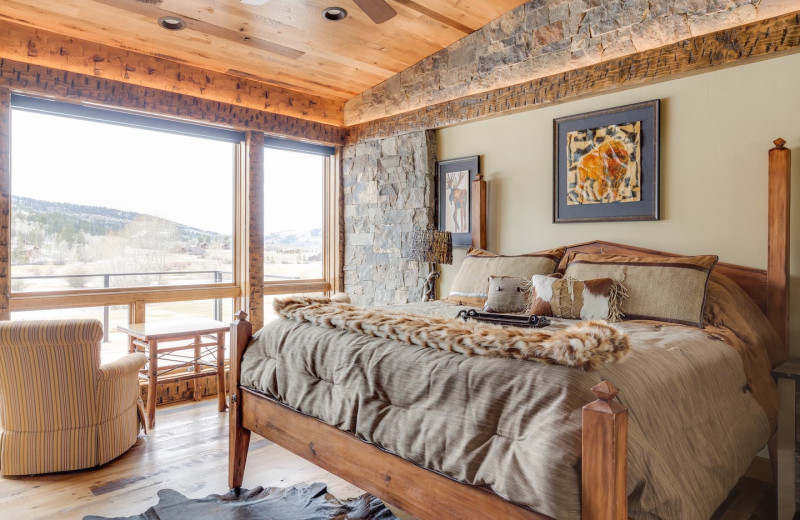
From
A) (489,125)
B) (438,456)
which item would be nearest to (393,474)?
(438,456)

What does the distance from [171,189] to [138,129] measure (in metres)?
0.52

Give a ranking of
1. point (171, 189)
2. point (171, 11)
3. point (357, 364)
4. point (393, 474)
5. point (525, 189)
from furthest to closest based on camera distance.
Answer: point (171, 189), point (525, 189), point (171, 11), point (357, 364), point (393, 474)

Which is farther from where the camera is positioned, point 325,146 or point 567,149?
point 325,146

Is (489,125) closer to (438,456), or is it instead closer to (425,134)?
(425,134)

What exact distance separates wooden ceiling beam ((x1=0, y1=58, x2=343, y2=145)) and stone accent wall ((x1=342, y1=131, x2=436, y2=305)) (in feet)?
1.75

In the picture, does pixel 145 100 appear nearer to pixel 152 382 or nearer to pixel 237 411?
pixel 152 382

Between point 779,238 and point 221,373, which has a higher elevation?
point 779,238

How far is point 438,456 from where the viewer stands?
155 centimetres

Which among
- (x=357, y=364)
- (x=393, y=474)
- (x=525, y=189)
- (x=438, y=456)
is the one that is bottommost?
(x=393, y=474)

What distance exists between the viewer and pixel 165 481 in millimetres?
2580

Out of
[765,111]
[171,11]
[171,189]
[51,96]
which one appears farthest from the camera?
[171,189]

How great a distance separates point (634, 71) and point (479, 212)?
4.76 feet

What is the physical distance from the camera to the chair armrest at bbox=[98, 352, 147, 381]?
2797 millimetres

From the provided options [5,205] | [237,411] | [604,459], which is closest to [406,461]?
[604,459]
